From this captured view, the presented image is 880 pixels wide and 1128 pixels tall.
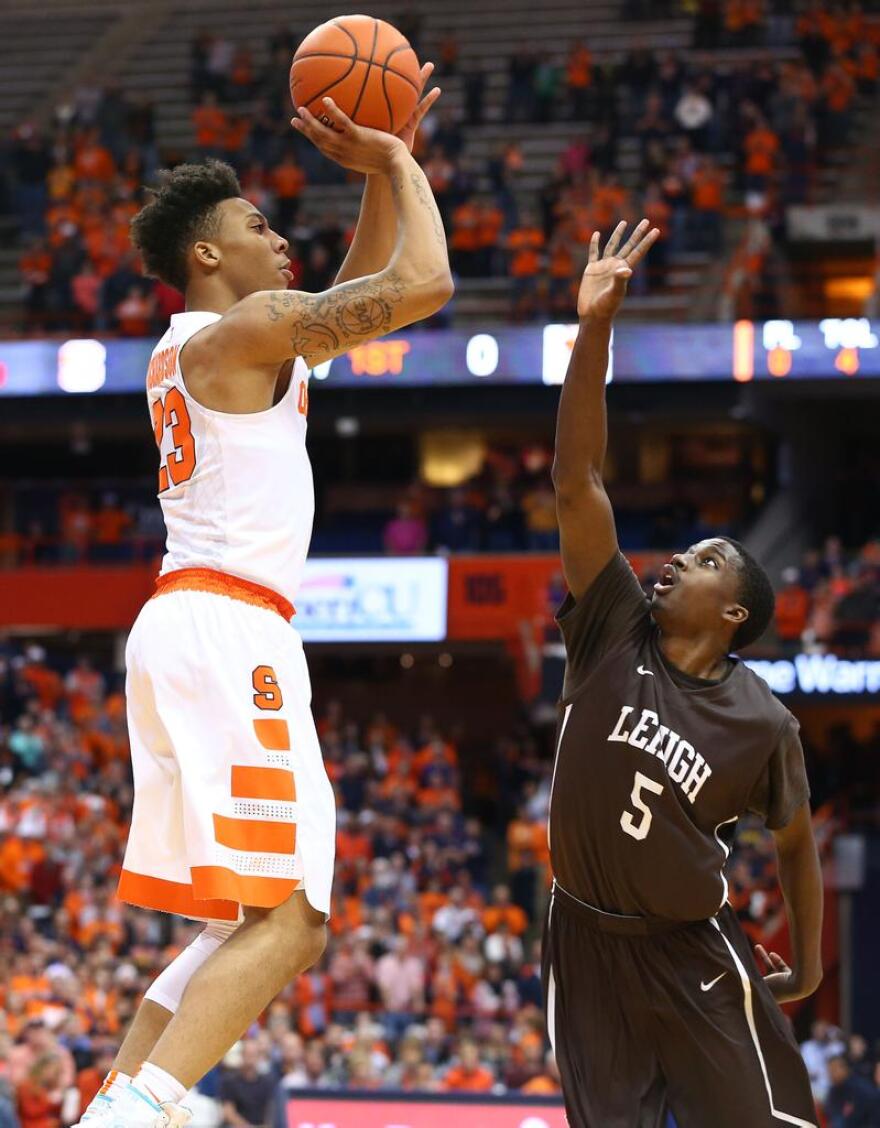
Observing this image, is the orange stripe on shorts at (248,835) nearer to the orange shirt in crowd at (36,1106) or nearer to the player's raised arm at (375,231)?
the player's raised arm at (375,231)

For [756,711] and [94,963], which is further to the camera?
[94,963]

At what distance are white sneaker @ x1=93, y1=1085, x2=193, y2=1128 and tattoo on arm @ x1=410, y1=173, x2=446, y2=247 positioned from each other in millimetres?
2001

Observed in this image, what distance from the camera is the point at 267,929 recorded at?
4.05 meters

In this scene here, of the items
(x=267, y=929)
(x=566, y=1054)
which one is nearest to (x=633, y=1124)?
(x=566, y=1054)

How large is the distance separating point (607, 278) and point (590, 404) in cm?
30

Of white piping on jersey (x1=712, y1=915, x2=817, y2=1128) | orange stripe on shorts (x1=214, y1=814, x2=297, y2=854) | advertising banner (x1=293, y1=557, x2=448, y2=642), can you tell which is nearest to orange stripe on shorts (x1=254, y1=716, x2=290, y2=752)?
orange stripe on shorts (x1=214, y1=814, x2=297, y2=854)

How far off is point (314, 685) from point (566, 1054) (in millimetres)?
19354

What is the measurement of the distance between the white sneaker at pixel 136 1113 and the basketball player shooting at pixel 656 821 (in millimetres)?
1005

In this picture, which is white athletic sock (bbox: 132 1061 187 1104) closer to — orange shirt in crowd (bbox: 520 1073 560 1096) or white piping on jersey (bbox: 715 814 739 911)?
white piping on jersey (bbox: 715 814 739 911)

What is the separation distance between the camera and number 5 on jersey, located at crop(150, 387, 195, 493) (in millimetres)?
4359

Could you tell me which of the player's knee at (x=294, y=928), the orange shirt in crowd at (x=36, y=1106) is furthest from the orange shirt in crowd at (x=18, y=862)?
the player's knee at (x=294, y=928)

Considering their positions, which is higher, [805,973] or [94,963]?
[805,973]

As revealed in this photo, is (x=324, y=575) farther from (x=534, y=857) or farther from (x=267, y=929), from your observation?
(x=267, y=929)

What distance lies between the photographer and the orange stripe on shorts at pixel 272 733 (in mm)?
4098
